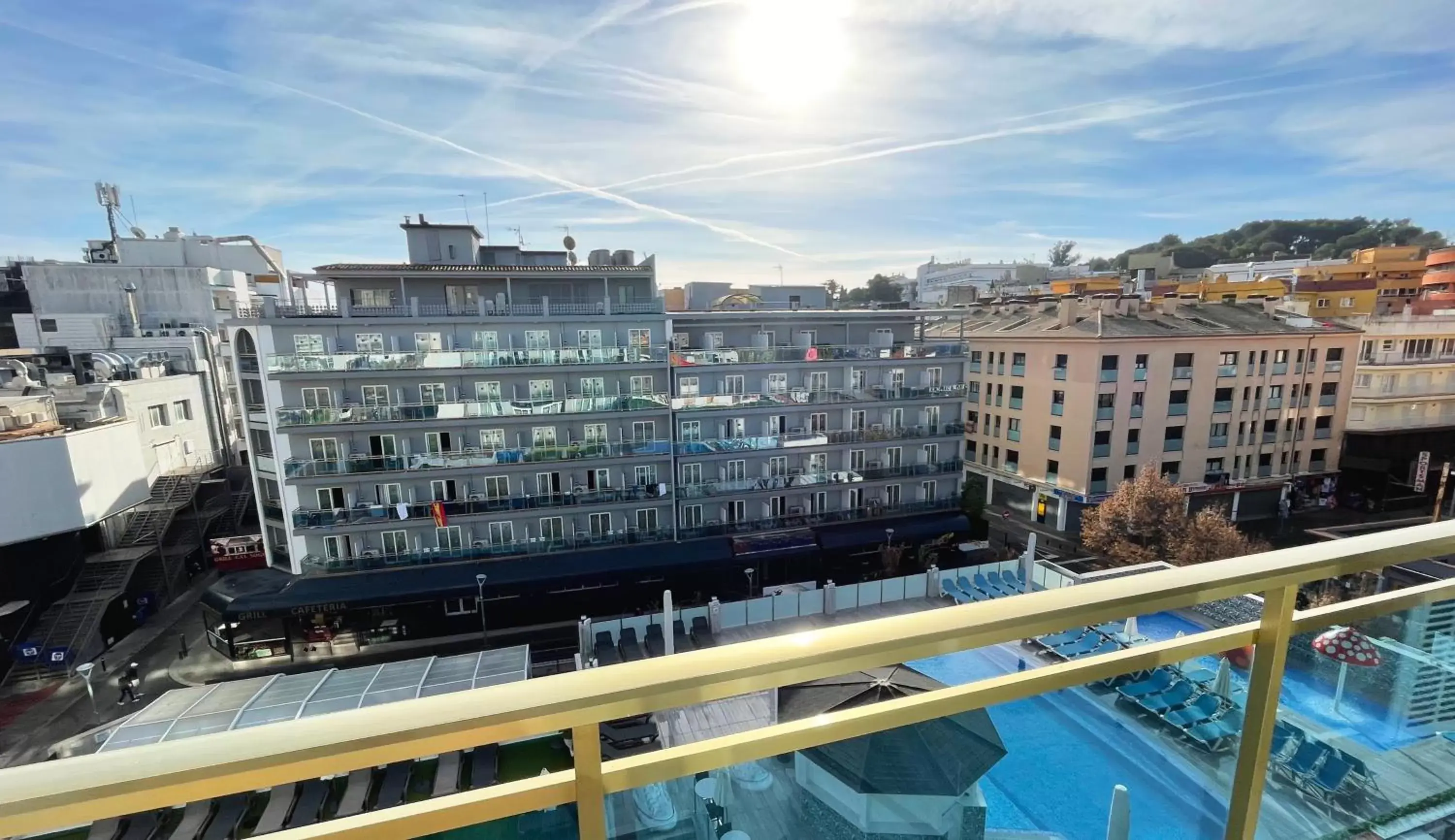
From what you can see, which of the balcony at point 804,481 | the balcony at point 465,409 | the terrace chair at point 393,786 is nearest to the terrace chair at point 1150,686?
the terrace chair at point 393,786

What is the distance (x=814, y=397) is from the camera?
21.0 meters

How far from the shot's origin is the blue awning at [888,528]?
68.1 feet

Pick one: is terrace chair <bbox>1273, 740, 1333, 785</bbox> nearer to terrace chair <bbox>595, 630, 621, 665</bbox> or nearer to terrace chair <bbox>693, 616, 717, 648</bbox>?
terrace chair <bbox>595, 630, 621, 665</bbox>

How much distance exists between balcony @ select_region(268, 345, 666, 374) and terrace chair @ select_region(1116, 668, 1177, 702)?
18226 mm

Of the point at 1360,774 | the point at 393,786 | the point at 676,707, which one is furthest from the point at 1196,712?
the point at 393,786

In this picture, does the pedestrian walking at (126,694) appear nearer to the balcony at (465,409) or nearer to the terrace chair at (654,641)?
the balcony at (465,409)

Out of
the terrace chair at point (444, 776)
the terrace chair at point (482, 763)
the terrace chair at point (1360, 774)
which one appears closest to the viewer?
the terrace chair at point (1360, 774)

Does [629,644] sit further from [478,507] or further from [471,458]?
[471,458]

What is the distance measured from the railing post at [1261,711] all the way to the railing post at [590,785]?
5.27ft

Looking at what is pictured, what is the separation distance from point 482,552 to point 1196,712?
765 inches

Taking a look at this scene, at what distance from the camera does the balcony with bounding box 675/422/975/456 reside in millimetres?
20328

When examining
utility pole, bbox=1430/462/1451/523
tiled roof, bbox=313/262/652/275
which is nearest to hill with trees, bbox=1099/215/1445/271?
utility pole, bbox=1430/462/1451/523

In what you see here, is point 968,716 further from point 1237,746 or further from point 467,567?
point 467,567

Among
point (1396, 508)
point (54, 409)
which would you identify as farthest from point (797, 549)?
point (1396, 508)
